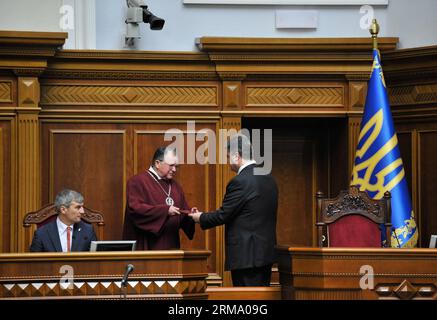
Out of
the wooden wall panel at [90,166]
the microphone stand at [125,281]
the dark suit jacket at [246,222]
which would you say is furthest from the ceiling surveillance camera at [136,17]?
the microphone stand at [125,281]

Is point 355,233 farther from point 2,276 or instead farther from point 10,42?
point 10,42

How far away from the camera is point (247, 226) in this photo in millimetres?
9883

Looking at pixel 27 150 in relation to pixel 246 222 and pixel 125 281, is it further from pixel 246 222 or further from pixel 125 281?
pixel 125 281

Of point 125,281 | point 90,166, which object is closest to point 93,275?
point 125,281

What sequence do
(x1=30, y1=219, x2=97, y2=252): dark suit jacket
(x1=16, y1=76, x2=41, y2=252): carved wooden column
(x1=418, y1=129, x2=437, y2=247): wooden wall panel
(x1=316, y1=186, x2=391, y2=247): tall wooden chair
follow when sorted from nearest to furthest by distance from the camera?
(x1=316, y1=186, x2=391, y2=247): tall wooden chair < (x1=30, y1=219, x2=97, y2=252): dark suit jacket < (x1=16, y1=76, x2=41, y2=252): carved wooden column < (x1=418, y1=129, x2=437, y2=247): wooden wall panel

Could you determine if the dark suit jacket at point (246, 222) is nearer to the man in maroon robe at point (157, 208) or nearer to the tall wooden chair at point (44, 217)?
the man in maroon robe at point (157, 208)

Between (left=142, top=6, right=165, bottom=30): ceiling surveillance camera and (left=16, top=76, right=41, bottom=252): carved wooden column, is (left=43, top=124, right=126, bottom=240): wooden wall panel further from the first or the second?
(left=142, top=6, right=165, bottom=30): ceiling surveillance camera

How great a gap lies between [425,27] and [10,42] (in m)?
3.71

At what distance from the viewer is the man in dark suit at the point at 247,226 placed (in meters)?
9.84

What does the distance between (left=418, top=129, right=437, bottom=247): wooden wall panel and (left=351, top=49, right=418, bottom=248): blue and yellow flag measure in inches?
19.9

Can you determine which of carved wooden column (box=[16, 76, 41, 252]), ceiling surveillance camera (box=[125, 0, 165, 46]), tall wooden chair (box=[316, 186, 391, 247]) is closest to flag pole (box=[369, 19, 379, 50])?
ceiling surveillance camera (box=[125, 0, 165, 46])

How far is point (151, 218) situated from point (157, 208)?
96mm

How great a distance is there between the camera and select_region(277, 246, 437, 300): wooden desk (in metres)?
9.05
